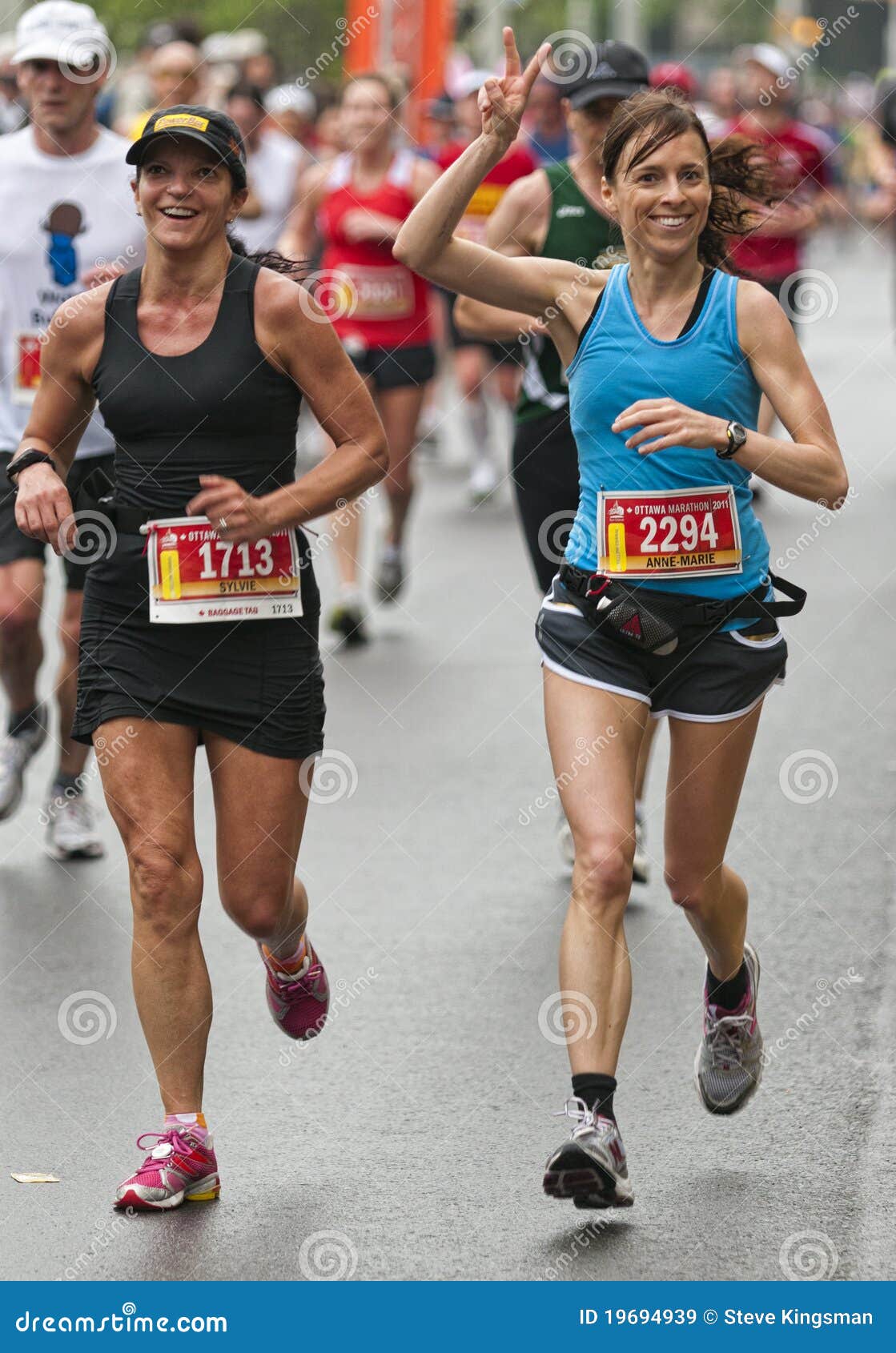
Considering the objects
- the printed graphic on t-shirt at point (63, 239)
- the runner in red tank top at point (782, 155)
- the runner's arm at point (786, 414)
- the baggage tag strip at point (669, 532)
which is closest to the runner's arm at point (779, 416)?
the runner's arm at point (786, 414)

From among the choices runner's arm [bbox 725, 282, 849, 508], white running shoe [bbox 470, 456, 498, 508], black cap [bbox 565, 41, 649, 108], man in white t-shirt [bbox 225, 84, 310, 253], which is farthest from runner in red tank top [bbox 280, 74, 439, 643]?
runner's arm [bbox 725, 282, 849, 508]

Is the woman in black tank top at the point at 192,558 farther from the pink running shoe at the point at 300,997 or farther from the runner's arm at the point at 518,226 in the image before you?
the runner's arm at the point at 518,226

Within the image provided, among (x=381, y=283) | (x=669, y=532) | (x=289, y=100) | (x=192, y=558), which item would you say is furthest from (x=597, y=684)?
(x=289, y=100)

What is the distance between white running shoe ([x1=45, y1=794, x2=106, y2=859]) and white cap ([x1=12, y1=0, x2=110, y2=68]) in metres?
2.18

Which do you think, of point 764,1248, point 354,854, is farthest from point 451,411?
point 764,1248

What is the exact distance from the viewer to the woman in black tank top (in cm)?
437

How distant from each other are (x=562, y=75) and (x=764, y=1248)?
472 cm

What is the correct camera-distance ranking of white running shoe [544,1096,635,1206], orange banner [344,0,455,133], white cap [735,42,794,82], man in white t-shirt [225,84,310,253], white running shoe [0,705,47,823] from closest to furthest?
white running shoe [544,1096,635,1206] → white running shoe [0,705,47,823] → man in white t-shirt [225,84,310,253] → white cap [735,42,794,82] → orange banner [344,0,455,133]

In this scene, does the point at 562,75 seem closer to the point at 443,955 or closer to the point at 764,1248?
the point at 443,955

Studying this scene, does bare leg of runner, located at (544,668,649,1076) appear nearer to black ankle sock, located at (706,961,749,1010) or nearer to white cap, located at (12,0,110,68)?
black ankle sock, located at (706,961,749,1010)

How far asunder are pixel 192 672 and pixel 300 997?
92cm

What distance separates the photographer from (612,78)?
6293mm

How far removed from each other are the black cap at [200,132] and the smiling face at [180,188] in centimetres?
2

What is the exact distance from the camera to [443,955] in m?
5.94
